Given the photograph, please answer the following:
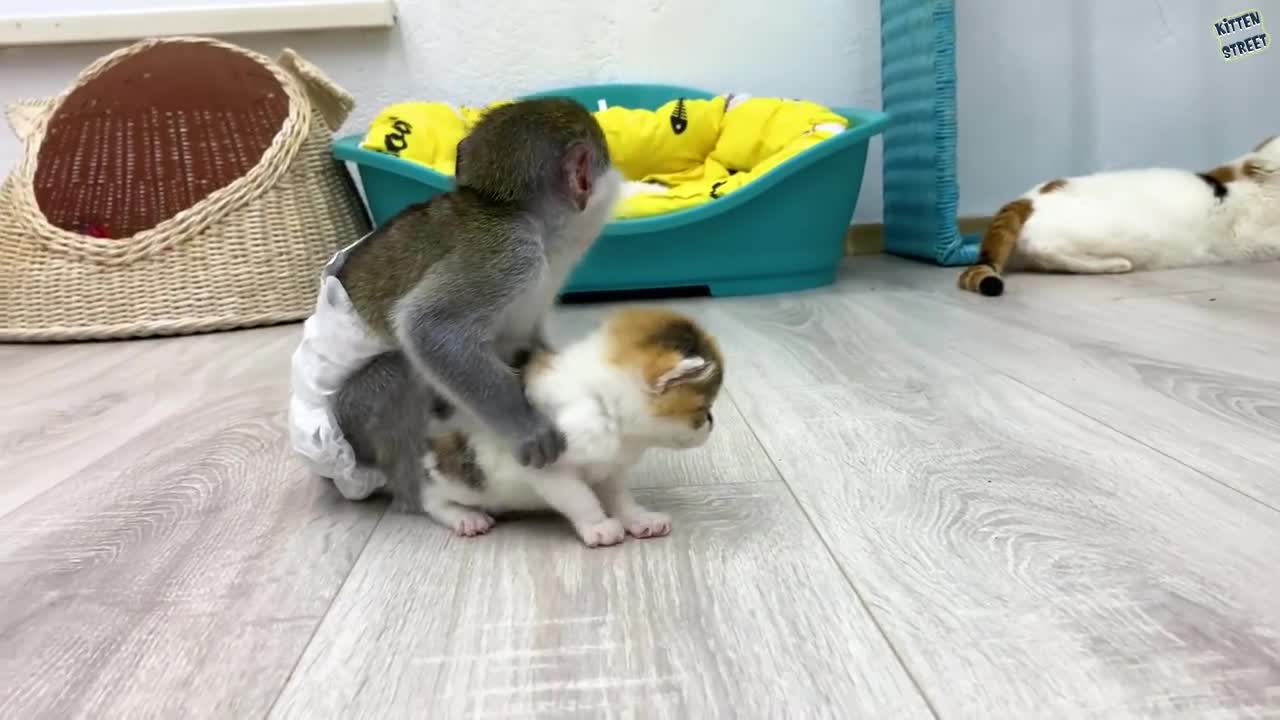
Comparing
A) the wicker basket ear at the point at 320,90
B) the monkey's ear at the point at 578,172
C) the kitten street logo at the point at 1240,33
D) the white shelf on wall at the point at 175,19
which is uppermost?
the white shelf on wall at the point at 175,19

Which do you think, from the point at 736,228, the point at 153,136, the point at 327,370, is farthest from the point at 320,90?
the point at 327,370

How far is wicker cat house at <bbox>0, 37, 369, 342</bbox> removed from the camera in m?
1.95

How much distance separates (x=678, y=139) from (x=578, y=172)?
1642 mm

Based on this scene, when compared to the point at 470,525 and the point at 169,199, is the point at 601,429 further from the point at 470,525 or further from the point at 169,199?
the point at 169,199

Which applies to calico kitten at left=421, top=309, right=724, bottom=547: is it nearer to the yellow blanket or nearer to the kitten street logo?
the yellow blanket

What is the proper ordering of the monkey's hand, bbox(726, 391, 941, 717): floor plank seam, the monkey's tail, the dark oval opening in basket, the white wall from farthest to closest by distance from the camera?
1. the white wall
2. the dark oval opening in basket
3. the monkey's tail
4. the monkey's hand
5. bbox(726, 391, 941, 717): floor plank seam

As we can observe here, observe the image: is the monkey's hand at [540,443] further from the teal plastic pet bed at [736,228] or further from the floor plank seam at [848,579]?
the teal plastic pet bed at [736,228]

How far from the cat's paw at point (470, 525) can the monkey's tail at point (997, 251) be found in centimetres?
138

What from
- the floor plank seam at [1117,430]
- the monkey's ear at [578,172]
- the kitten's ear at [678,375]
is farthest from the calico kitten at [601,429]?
the floor plank seam at [1117,430]

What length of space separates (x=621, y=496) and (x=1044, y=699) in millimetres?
380

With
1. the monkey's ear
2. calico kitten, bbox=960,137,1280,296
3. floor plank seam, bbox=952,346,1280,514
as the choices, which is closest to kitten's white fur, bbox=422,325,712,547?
the monkey's ear

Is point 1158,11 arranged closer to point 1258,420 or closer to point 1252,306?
point 1252,306

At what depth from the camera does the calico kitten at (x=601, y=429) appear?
2.36 feet

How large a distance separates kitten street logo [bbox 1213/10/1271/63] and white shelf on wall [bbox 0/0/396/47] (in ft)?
7.38
